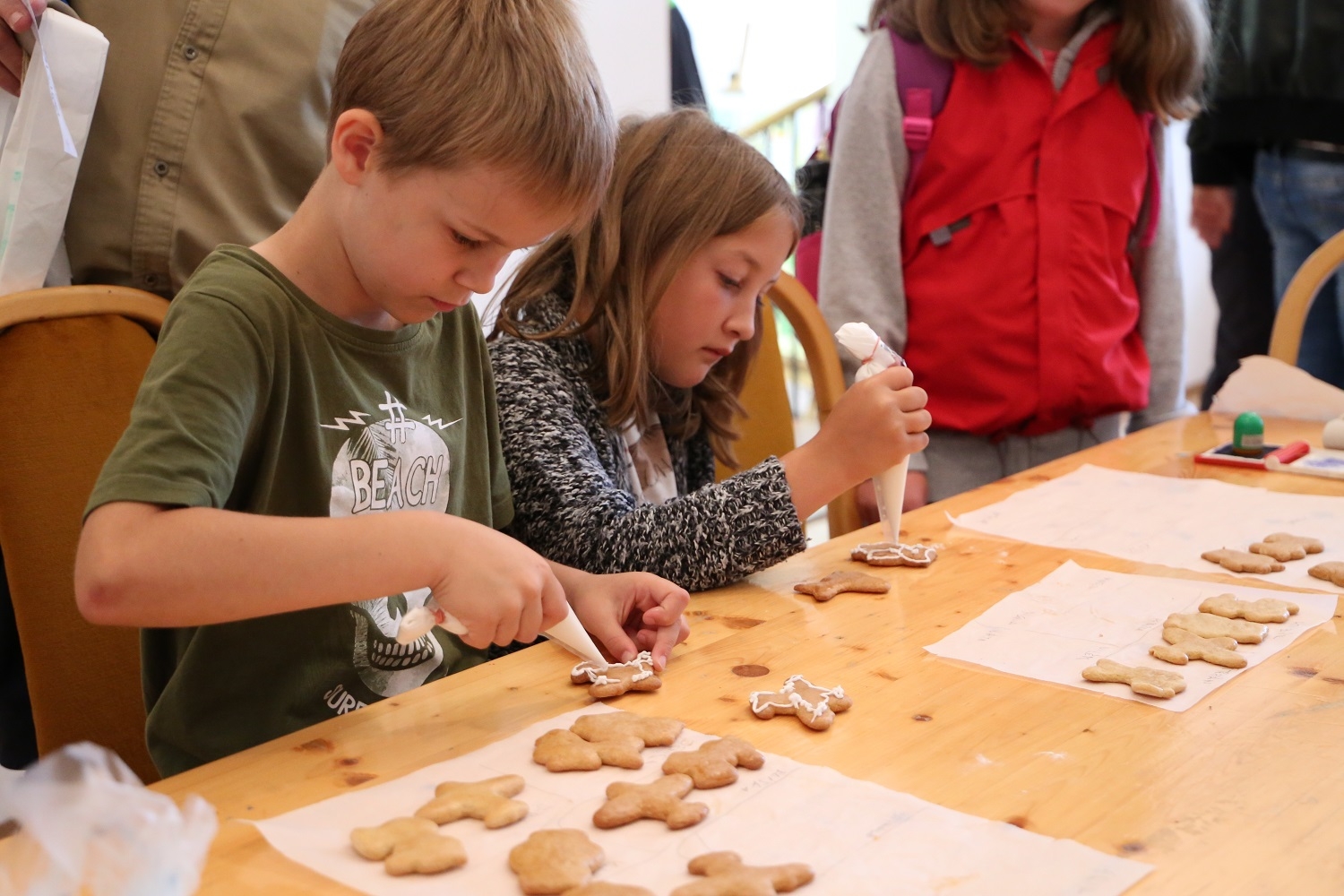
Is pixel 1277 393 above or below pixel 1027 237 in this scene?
below

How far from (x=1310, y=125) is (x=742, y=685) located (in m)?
2.13

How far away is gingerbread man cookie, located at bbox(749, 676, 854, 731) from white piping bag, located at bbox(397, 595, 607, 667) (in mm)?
148

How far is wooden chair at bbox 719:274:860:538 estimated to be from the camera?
1.73 metres

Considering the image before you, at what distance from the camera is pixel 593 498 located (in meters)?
1.23

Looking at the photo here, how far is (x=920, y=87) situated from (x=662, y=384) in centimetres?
79

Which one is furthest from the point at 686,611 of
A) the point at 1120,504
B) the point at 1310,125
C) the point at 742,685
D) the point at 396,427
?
the point at 1310,125

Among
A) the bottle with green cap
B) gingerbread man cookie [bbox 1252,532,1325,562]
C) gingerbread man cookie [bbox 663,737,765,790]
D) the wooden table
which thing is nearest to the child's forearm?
the wooden table

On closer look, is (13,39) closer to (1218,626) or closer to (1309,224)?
(1218,626)

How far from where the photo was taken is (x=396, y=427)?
1.08 metres

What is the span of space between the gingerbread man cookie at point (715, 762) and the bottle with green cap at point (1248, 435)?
1.13 m

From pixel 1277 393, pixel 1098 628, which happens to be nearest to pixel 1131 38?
pixel 1277 393

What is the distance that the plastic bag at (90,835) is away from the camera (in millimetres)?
550

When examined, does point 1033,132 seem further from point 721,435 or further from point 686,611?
point 686,611

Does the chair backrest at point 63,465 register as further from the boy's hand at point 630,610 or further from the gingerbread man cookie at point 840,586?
the gingerbread man cookie at point 840,586
